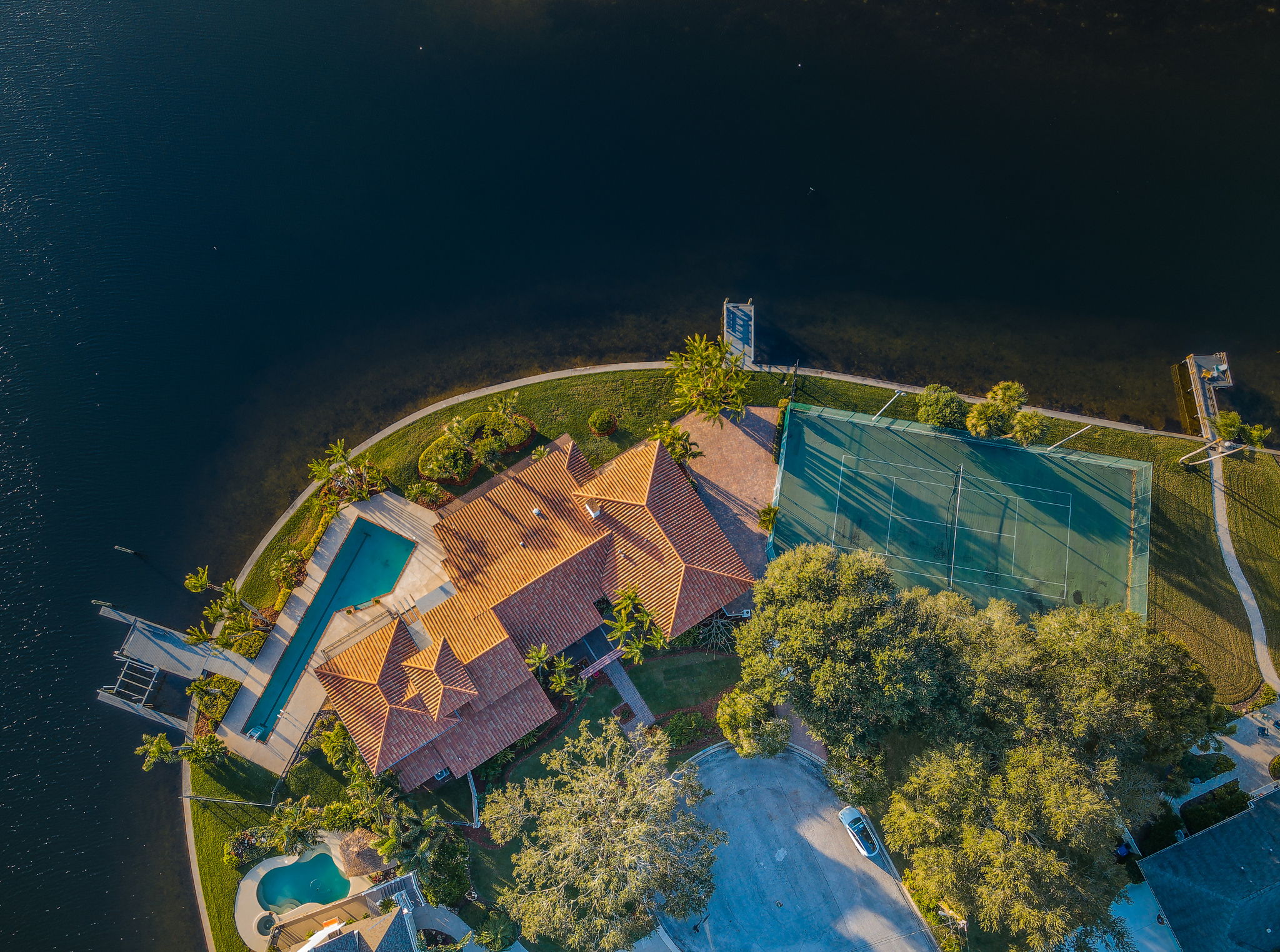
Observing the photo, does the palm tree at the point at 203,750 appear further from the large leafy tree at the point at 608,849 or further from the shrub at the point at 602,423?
the shrub at the point at 602,423

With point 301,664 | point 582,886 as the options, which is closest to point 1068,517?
point 582,886

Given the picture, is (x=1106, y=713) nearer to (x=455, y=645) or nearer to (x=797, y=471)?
(x=797, y=471)

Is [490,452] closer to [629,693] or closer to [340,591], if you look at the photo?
[340,591]

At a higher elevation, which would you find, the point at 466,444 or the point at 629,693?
the point at 466,444

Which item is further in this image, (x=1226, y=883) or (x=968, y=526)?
(x=968, y=526)

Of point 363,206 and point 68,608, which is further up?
point 363,206

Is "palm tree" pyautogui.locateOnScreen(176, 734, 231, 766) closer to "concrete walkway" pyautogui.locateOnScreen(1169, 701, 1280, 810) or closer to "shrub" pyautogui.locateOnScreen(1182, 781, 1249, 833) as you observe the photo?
"shrub" pyautogui.locateOnScreen(1182, 781, 1249, 833)

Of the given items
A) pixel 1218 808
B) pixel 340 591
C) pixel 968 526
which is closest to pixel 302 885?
pixel 340 591

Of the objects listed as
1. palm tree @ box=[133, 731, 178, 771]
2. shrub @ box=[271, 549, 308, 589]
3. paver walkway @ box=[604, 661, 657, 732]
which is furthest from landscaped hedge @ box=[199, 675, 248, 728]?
paver walkway @ box=[604, 661, 657, 732]
